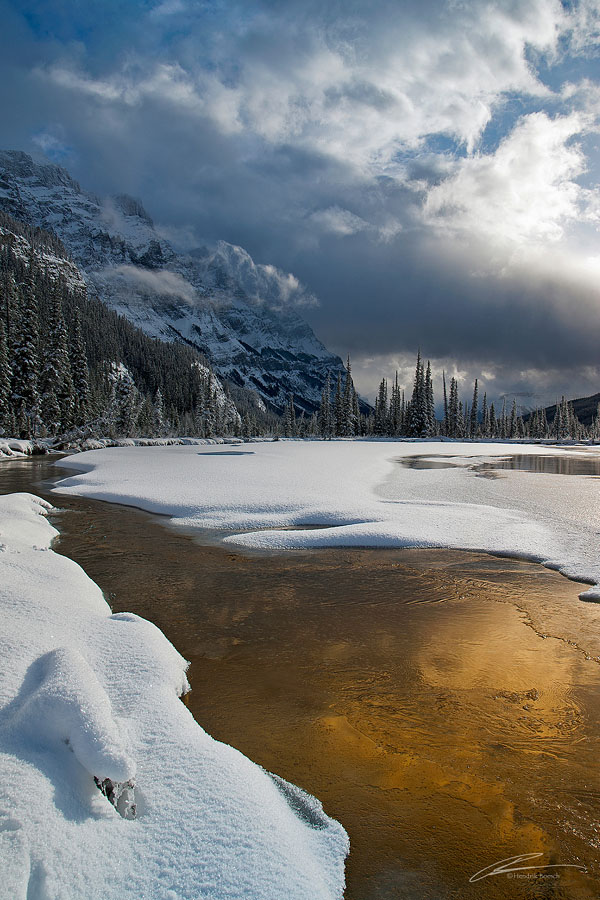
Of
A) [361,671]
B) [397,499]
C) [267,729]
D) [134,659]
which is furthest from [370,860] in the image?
[397,499]

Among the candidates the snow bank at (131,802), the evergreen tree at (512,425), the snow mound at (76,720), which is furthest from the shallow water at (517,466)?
the evergreen tree at (512,425)

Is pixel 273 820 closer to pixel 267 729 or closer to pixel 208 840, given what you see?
pixel 208 840

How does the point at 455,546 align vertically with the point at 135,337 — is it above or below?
below

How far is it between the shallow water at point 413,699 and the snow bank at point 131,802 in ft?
1.33

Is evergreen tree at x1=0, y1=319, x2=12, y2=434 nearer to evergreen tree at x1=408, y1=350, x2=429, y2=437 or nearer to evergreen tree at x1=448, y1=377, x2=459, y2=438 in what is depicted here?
evergreen tree at x1=408, y1=350, x2=429, y2=437

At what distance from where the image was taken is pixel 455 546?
9914 mm

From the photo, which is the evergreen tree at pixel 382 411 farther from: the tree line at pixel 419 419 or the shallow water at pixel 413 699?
the shallow water at pixel 413 699

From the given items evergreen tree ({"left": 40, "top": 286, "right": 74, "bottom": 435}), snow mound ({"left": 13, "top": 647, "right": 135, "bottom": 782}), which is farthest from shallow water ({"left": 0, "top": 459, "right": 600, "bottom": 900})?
evergreen tree ({"left": 40, "top": 286, "right": 74, "bottom": 435})

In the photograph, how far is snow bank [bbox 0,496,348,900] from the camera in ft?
7.47

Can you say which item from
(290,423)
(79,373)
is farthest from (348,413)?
(79,373)

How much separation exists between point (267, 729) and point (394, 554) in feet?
20.0

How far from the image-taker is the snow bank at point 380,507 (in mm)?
10148

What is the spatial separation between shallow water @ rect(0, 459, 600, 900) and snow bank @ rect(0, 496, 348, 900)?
16.0 inches

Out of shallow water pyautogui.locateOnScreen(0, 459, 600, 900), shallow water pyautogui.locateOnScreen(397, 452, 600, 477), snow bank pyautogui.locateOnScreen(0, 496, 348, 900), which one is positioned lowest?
shallow water pyautogui.locateOnScreen(0, 459, 600, 900)
